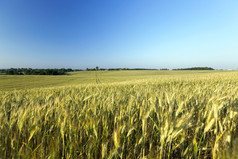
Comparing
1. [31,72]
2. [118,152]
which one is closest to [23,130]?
[118,152]

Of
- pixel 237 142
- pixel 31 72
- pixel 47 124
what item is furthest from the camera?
pixel 31 72

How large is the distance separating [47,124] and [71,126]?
528 millimetres

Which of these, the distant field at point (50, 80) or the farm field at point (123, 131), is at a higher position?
the farm field at point (123, 131)

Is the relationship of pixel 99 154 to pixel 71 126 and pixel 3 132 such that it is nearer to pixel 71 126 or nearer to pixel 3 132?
pixel 71 126

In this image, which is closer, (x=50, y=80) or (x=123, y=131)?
(x=123, y=131)

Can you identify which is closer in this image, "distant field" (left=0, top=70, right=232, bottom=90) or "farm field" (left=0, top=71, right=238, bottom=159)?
"farm field" (left=0, top=71, right=238, bottom=159)

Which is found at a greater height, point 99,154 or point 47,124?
point 47,124

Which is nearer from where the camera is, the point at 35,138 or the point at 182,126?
the point at 182,126

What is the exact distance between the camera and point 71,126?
1102 millimetres

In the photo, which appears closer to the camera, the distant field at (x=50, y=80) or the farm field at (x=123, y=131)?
the farm field at (x=123, y=131)

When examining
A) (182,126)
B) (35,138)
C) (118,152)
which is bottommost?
(35,138)

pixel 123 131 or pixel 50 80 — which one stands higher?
pixel 123 131

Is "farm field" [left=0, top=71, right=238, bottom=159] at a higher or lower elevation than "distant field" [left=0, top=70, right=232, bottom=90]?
higher

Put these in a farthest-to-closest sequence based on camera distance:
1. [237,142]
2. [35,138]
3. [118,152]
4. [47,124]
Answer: [47,124]
[35,138]
[118,152]
[237,142]
